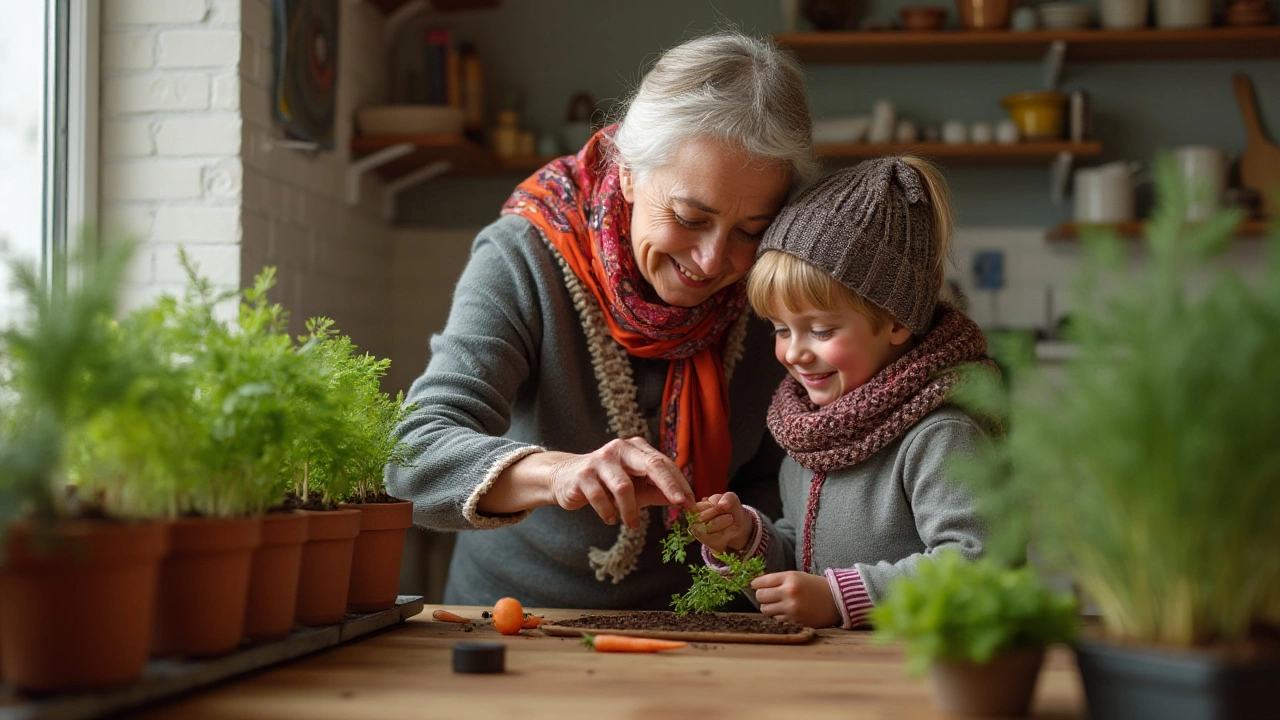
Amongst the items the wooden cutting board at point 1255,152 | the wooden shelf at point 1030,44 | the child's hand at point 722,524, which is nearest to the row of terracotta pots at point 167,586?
the child's hand at point 722,524

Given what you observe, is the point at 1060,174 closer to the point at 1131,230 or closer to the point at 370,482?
the point at 1131,230

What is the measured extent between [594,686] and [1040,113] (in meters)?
3.22

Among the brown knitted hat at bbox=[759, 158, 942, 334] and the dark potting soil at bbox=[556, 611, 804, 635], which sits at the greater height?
the brown knitted hat at bbox=[759, 158, 942, 334]

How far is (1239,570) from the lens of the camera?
78 cm

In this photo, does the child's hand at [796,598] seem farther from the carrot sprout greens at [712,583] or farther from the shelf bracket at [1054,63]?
the shelf bracket at [1054,63]

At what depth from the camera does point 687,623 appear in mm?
1306

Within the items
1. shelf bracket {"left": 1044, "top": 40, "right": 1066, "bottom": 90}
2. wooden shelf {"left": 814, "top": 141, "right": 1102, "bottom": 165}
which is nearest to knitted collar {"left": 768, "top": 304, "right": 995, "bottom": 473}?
wooden shelf {"left": 814, "top": 141, "right": 1102, "bottom": 165}

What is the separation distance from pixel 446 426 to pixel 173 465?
611 mm

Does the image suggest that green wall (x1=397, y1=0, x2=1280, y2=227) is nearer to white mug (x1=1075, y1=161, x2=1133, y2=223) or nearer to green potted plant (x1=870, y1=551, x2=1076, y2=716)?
white mug (x1=1075, y1=161, x2=1133, y2=223)

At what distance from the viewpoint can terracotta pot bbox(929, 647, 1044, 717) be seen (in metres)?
0.87

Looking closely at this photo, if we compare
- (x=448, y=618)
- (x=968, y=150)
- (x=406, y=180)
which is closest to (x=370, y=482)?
(x=448, y=618)

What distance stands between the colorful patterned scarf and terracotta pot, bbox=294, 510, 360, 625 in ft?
2.18

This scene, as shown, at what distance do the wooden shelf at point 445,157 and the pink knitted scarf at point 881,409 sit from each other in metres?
2.19

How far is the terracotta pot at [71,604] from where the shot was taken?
818mm
